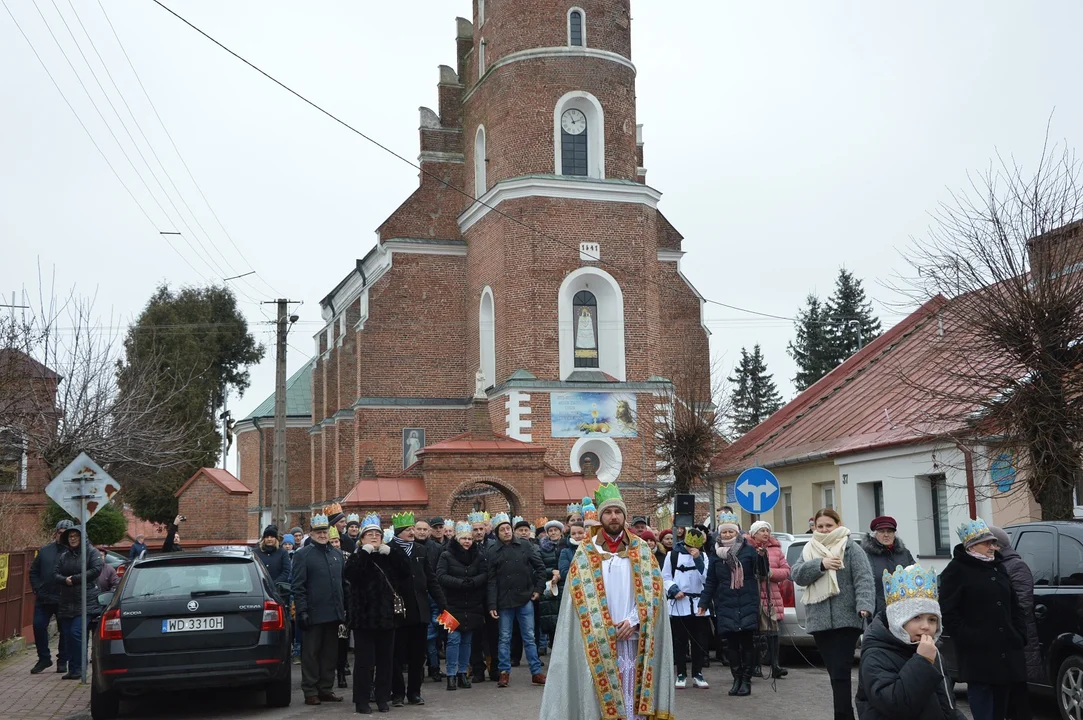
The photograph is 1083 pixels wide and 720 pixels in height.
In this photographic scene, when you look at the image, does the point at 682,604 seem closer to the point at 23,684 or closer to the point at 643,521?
the point at 643,521

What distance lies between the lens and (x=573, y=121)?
125 feet

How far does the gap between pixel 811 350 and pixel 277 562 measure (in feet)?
174

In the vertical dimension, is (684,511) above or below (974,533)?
above

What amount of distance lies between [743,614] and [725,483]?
699 inches

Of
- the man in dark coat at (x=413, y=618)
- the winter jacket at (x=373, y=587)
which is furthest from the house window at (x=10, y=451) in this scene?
the winter jacket at (x=373, y=587)

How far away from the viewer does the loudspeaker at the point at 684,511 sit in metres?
16.3

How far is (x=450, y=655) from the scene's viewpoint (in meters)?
13.7

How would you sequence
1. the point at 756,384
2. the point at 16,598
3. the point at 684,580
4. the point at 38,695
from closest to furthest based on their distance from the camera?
1. the point at 38,695
2. the point at 684,580
3. the point at 16,598
4. the point at 756,384

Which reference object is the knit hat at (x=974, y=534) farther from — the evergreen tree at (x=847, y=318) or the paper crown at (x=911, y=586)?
the evergreen tree at (x=847, y=318)

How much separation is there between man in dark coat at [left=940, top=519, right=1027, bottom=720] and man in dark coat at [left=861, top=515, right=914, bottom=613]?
97cm

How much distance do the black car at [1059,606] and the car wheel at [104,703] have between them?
7509mm

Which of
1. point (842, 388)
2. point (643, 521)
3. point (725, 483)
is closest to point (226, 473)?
point (725, 483)

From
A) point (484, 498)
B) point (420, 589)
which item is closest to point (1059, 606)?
point (420, 589)

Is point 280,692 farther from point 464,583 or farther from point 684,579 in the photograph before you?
point 684,579
